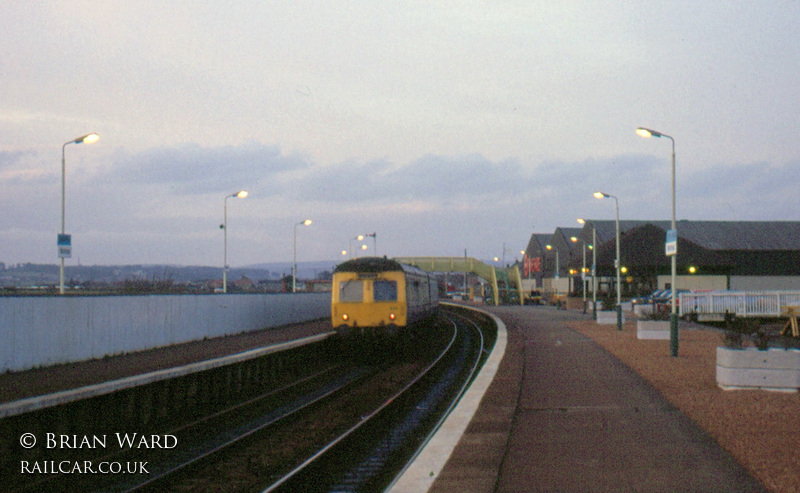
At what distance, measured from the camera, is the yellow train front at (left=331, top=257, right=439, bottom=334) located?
22547 millimetres

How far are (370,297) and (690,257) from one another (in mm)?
49555

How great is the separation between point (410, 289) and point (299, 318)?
13507mm

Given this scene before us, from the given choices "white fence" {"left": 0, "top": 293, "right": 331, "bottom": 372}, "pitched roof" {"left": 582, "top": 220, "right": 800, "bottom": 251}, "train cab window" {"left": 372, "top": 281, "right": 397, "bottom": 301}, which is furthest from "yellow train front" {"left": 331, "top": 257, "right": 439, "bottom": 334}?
"pitched roof" {"left": 582, "top": 220, "right": 800, "bottom": 251}

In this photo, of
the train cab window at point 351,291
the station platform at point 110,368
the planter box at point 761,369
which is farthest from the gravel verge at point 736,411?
the station platform at point 110,368

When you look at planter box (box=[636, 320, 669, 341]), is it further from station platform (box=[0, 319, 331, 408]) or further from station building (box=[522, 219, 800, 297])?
station building (box=[522, 219, 800, 297])

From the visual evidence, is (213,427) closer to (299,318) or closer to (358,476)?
(358,476)

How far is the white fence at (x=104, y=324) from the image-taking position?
14844 millimetres

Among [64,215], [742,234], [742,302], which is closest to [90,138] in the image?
[64,215]

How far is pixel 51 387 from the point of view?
12.6 metres

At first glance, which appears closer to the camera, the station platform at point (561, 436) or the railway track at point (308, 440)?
the station platform at point (561, 436)

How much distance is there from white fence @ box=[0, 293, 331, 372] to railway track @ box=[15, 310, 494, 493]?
4.69 metres

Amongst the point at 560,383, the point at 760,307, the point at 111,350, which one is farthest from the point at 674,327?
the point at 760,307

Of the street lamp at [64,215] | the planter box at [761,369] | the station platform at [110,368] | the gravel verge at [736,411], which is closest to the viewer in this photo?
the gravel verge at [736,411]

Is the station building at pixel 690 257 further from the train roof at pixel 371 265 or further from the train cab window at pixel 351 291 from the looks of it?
the train cab window at pixel 351 291
